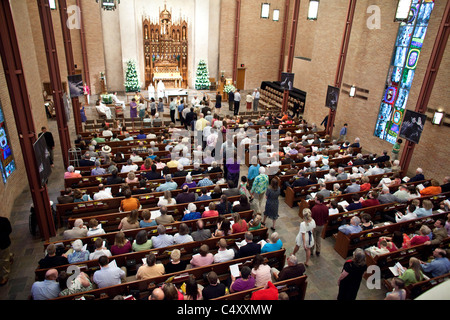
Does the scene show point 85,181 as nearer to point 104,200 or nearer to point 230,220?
point 104,200

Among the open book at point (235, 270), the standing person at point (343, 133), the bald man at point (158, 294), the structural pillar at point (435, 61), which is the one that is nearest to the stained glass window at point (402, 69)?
the standing person at point (343, 133)

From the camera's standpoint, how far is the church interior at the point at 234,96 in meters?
6.94

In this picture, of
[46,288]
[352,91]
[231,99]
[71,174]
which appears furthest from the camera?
[231,99]

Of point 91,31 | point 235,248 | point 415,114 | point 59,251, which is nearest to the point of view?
point 59,251

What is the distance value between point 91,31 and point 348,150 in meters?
17.5

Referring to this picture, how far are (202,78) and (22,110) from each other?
56.0 feet

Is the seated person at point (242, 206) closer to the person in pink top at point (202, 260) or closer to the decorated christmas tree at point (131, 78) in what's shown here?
the person in pink top at point (202, 260)

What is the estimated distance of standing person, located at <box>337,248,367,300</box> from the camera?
533 cm

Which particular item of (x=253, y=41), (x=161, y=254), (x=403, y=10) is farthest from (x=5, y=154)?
(x=253, y=41)

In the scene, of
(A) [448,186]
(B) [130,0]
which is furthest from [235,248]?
(B) [130,0]

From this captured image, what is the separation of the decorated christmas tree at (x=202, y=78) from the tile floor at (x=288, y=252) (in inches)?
595

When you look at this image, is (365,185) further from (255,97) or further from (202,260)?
(255,97)

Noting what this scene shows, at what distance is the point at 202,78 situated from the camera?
23062mm

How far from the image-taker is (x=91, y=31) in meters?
20.3
